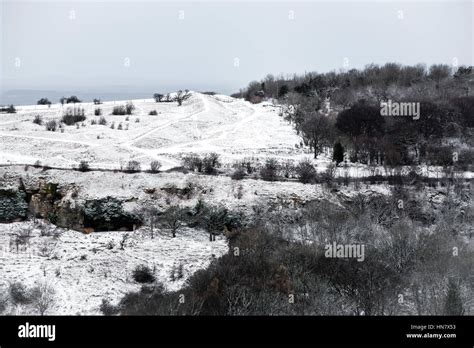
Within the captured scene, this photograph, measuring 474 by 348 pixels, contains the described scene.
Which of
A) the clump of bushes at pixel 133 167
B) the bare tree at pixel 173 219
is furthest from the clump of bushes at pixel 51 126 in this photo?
the bare tree at pixel 173 219

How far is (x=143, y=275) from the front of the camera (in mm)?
20172

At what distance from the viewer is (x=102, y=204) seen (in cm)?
2727

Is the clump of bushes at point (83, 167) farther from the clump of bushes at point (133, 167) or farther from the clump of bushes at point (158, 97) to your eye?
the clump of bushes at point (158, 97)

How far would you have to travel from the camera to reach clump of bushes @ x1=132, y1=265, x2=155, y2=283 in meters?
20.1

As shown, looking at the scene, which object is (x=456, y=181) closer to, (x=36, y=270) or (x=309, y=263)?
(x=309, y=263)

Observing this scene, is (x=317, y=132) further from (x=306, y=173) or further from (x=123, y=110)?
(x=123, y=110)

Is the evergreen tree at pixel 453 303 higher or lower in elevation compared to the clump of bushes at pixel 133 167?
lower

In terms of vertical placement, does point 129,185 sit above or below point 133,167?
below

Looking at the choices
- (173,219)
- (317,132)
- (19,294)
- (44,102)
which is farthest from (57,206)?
(44,102)

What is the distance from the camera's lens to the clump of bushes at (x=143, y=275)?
2006 cm

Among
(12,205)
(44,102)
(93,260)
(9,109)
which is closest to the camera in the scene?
(93,260)

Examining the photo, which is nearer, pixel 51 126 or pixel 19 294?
pixel 19 294

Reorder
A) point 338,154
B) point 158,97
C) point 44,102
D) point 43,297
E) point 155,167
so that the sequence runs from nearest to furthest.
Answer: point 43,297 → point 155,167 → point 338,154 → point 44,102 → point 158,97
